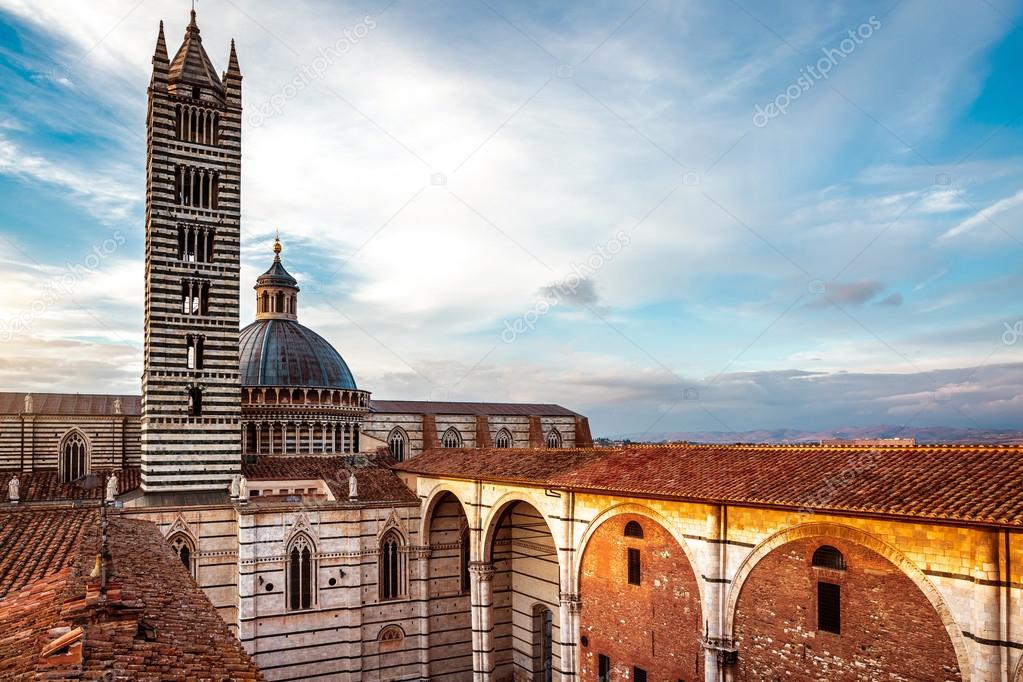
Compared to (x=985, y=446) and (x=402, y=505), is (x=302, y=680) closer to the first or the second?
(x=402, y=505)

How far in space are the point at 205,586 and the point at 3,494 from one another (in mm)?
10080

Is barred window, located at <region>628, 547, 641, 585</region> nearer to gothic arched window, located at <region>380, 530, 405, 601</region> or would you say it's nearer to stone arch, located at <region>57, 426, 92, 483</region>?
gothic arched window, located at <region>380, 530, 405, 601</region>

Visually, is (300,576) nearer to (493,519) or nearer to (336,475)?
(336,475)

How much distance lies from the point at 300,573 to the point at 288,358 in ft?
34.1

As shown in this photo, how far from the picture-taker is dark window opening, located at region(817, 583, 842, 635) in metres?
14.9

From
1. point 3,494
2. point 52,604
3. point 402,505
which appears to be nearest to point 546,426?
point 402,505

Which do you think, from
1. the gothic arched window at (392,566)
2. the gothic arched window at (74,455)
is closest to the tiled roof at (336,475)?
the gothic arched window at (392,566)

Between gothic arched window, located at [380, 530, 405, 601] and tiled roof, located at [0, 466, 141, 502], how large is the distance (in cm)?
1104

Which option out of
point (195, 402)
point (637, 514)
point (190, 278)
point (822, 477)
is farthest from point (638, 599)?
point (190, 278)

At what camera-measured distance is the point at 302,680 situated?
28906mm

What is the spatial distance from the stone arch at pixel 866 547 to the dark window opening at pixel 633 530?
3.37 meters

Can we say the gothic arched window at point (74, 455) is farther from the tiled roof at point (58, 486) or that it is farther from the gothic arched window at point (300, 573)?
the gothic arched window at point (300, 573)

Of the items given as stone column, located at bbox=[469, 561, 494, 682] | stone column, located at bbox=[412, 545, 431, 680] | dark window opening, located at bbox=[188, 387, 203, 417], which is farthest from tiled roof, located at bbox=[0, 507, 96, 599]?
stone column, located at bbox=[412, 545, 431, 680]

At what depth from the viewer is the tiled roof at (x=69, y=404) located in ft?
130
